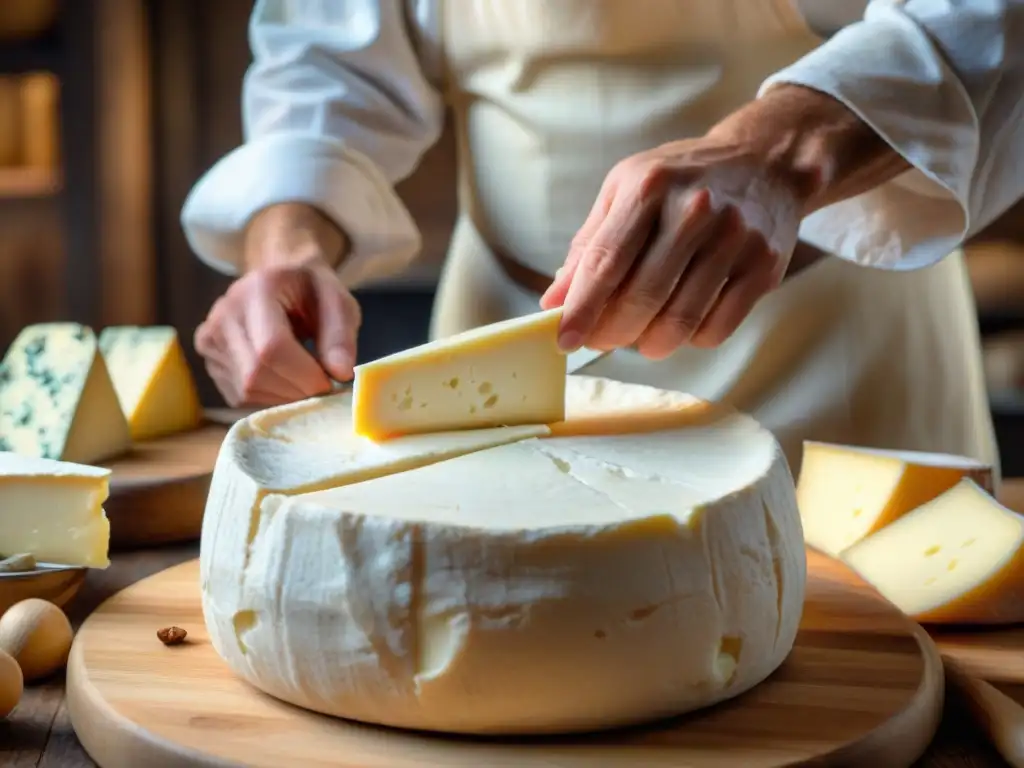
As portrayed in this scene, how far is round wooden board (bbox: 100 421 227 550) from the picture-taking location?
1.45m

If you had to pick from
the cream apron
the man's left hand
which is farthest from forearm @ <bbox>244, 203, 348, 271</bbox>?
the man's left hand

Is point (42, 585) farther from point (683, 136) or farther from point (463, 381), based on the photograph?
point (683, 136)

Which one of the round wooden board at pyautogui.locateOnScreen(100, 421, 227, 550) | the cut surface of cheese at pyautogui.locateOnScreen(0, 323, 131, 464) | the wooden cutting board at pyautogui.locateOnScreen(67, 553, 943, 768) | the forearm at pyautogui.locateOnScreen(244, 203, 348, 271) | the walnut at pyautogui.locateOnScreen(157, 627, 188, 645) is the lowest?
the round wooden board at pyautogui.locateOnScreen(100, 421, 227, 550)

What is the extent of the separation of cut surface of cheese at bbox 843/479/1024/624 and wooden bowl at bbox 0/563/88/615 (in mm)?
753

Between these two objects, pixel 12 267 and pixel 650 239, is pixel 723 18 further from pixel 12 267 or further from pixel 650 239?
pixel 12 267

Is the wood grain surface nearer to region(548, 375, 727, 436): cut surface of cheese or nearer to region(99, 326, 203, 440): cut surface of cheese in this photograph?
region(548, 375, 727, 436): cut surface of cheese

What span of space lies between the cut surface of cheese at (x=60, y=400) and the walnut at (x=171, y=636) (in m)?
0.57

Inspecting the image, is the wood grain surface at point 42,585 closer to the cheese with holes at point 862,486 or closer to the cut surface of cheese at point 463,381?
the cut surface of cheese at point 463,381

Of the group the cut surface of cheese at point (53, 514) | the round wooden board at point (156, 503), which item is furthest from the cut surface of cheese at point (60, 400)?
the cut surface of cheese at point (53, 514)

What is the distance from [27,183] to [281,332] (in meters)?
1.76

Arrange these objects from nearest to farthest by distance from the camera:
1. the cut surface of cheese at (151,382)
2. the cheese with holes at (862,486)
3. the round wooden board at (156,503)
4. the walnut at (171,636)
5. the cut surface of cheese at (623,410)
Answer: the walnut at (171,636)
the cut surface of cheese at (623,410)
the cheese with holes at (862,486)
the round wooden board at (156,503)
the cut surface of cheese at (151,382)

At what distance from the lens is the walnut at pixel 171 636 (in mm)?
1041

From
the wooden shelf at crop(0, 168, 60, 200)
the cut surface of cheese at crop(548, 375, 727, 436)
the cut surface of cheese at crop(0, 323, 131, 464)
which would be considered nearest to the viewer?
the cut surface of cheese at crop(548, 375, 727, 436)

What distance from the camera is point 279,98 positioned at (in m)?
1.71
